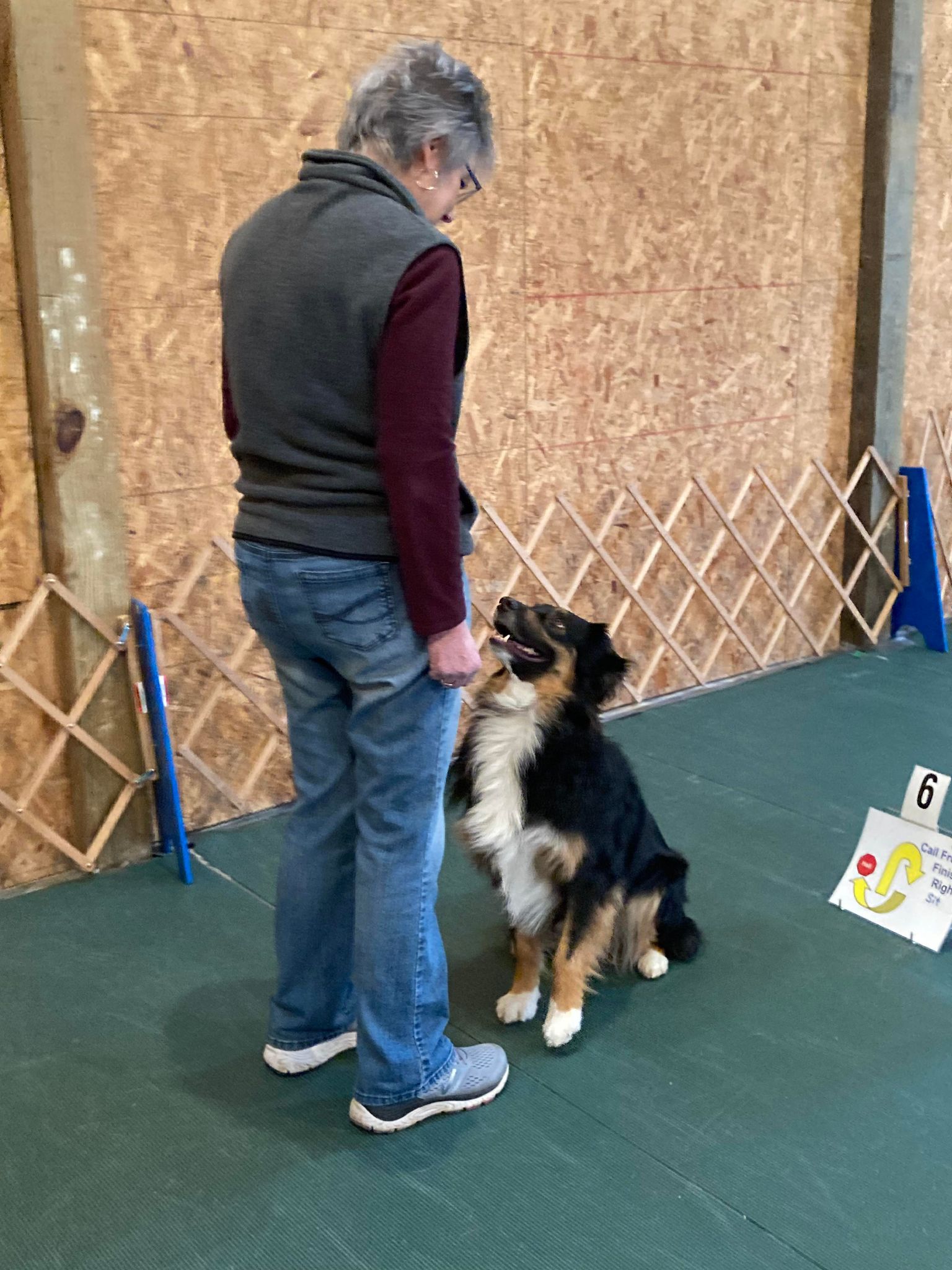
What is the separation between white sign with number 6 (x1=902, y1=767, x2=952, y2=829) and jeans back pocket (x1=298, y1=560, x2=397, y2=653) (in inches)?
49.7

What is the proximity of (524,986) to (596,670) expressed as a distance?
0.58 m

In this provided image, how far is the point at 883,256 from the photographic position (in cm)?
405

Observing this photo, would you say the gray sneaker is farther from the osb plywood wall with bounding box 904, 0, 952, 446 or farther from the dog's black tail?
the osb plywood wall with bounding box 904, 0, 952, 446

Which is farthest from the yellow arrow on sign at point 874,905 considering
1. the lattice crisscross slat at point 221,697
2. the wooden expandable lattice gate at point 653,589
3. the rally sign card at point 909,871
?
the lattice crisscross slat at point 221,697

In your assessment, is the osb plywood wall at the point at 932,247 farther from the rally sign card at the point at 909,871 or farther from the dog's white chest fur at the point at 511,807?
the dog's white chest fur at the point at 511,807

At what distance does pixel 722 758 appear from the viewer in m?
3.28

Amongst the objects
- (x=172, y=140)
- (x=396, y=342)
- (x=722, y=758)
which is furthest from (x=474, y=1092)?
(x=172, y=140)

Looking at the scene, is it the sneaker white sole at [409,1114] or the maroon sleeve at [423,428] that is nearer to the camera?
the maroon sleeve at [423,428]

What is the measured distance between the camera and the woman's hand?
1.56 m

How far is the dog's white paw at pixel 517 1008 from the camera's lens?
6.82ft

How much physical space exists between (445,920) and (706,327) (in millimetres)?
2135

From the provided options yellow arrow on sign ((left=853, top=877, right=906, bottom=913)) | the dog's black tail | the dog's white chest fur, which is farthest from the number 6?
the dog's white chest fur

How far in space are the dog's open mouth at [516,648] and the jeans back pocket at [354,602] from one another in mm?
431

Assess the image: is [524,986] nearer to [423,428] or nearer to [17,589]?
[423,428]
